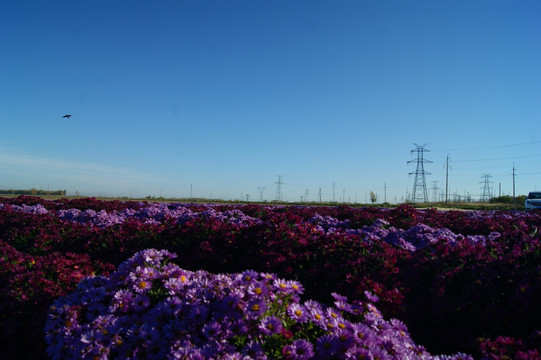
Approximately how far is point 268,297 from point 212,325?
17.8 inches

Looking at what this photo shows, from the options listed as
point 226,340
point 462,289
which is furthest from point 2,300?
point 462,289

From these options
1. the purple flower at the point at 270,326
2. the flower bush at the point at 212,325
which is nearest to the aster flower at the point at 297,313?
the flower bush at the point at 212,325

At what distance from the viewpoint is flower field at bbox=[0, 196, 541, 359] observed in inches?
82.1

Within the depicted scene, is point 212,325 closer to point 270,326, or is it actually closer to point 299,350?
point 270,326

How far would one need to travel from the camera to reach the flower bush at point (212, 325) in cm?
199

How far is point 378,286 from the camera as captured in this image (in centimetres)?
315

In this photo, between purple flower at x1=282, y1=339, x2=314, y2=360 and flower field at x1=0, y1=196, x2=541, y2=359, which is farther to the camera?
flower field at x1=0, y1=196, x2=541, y2=359

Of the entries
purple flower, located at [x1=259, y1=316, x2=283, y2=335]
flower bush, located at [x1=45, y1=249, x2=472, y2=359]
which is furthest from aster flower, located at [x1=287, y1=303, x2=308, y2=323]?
purple flower, located at [x1=259, y1=316, x2=283, y2=335]

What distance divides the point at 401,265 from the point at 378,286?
3.26 ft

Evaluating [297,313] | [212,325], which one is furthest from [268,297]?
[212,325]

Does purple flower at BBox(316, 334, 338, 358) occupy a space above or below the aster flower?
below

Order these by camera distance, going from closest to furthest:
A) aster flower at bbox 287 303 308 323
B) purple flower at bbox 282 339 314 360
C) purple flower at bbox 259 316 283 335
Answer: purple flower at bbox 282 339 314 360 < purple flower at bbox 259 316 283 335 < aster flower at bbox 287 303 308 323

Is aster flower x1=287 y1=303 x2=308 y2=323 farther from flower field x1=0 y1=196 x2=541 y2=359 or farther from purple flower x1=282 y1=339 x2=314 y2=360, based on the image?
purple flower x1=282 y1=339 x2=314 y2=360

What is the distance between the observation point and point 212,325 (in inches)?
81.7
